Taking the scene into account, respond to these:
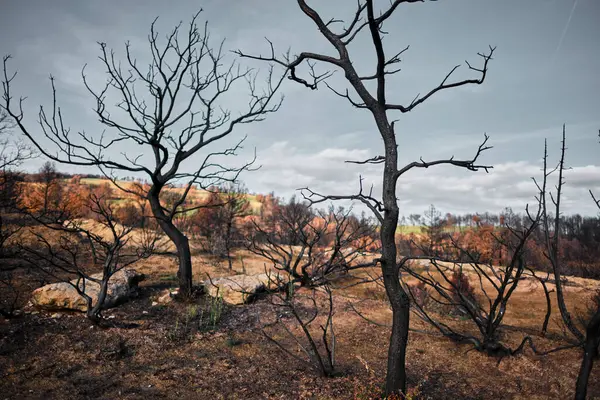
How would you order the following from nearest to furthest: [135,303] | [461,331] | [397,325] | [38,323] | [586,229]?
[397,325] < [38,323] < [461,331] < [135,303] < [586,229]

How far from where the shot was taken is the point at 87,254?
13555 millimetres

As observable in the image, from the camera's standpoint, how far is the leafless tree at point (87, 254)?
6.09 metres

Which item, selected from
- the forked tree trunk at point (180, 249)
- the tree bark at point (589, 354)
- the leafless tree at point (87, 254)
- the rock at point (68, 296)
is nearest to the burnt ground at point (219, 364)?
the rock at point (68, 296)

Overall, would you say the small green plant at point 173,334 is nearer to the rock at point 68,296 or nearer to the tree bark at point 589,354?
the rock at point 68,296

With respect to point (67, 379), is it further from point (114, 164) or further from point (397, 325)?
point (114, 164)

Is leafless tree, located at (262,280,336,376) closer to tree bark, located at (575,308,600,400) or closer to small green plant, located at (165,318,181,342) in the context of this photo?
small green plant, located at (165,318,181,342)

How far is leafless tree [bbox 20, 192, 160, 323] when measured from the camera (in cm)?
609

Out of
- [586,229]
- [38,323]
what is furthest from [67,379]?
[586,229]

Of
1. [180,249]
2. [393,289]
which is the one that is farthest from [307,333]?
[180,249]

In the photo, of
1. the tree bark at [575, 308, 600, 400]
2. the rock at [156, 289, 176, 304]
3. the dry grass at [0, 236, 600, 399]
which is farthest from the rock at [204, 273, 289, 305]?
the tree bark at [575, 308, 600, 400]

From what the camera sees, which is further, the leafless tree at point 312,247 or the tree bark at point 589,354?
the leafless tree at point 312,247

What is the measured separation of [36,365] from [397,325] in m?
5.29

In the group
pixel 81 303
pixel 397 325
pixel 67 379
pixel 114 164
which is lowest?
pixel 67 379

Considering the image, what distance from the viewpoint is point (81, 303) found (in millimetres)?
6676
